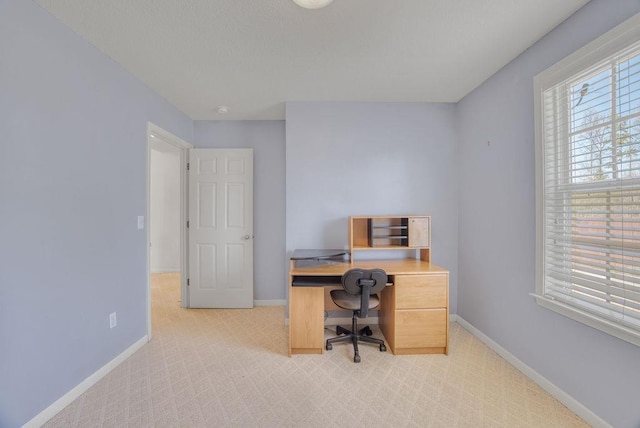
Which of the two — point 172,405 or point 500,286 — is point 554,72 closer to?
point 500,286

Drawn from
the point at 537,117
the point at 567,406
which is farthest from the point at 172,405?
the point at 537,117

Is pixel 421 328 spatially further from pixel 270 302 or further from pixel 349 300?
pixel 270 302

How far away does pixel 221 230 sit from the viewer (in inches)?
130

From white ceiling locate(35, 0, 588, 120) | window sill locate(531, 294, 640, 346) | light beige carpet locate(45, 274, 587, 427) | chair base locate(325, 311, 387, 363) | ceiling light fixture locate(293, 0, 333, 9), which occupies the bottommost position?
light beige carpet locate(45, 274, 587, 427)

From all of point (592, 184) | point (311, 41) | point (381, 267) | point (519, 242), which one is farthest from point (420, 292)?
point (311, 41)

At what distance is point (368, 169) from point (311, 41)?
1395mm

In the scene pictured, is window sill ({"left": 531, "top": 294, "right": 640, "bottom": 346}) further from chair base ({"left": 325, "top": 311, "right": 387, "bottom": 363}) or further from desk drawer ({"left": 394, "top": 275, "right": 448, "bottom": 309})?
chair base ({"left": 325, "top": 311, "right": 387, "bottom": 363})

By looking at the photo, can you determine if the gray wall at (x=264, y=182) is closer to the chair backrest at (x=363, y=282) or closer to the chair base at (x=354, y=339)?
the chair base at (x=354, y=339)

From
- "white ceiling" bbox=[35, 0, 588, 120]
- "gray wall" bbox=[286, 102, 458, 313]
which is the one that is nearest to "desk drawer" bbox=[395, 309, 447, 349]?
"gray wall" bbox=[286, 102, 458, 313]

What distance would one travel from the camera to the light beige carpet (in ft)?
5.11

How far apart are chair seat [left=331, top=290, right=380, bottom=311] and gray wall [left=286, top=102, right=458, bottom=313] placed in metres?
0.67

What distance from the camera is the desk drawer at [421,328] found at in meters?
2.22

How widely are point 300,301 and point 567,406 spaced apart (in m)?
1.90

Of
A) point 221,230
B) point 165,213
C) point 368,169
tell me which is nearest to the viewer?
point 368,169
